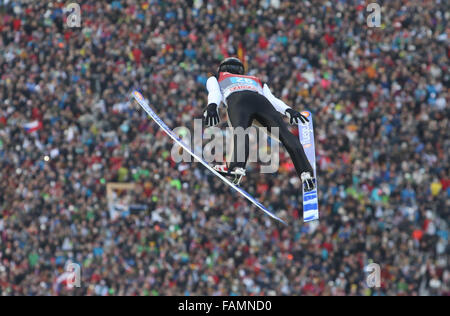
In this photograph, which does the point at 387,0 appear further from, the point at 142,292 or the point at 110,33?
the point at 142,292

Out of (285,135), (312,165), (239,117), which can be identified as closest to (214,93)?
(239,117)

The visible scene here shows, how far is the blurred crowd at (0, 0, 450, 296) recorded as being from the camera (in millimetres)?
15094

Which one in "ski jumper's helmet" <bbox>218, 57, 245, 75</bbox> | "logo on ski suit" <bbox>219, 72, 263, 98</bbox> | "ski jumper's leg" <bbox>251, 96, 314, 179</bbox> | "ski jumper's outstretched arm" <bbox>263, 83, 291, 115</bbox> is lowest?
"ski jumper's leg" <bbox>251, 96, 314, 179</bbox>

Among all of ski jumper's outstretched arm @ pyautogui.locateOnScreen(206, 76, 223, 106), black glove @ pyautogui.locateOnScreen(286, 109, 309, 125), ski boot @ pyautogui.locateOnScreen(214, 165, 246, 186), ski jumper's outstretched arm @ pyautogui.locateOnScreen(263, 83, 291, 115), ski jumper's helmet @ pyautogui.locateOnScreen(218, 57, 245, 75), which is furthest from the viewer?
ski jumper's helmet @ pyautogui.locateOnScreen(218, 57, 245, 75)

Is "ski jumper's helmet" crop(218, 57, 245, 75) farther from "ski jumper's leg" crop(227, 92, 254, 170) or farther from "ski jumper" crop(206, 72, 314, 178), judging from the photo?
"ski jumper's leg" crop(227, 92, 254, 170)

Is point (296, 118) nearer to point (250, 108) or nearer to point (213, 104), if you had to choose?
point (250, 108)

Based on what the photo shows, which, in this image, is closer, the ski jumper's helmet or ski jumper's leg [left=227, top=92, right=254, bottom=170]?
ski jumper's leg [left=227, top=92, right=254, bottom=170]

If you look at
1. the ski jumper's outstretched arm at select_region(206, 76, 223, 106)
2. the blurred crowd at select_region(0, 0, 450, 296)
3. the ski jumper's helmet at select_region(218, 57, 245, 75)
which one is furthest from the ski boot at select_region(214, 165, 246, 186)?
the blurred crowd at select_region(0, 0, 450, 296)

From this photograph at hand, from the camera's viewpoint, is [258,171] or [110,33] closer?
[258,171]

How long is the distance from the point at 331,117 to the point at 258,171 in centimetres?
187

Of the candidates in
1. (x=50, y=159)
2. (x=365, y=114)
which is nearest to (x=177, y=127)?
(x=50, y=159)

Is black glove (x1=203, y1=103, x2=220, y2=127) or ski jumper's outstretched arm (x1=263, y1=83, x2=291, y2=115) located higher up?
ski jumper's outstretched arm (x1=263, y1=83, x2=291, y2=115)

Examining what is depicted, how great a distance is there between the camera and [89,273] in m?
15.3

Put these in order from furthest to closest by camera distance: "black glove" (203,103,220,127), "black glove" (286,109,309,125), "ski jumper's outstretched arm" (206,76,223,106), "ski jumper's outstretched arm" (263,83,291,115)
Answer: "ski jumper's outstretched arm" (263,83,291,115) → "black glove" (286,109,309,125) → "ski jumper's outstretched arm" (206,76,223,106) → "black glove" (203,103,220,127)
